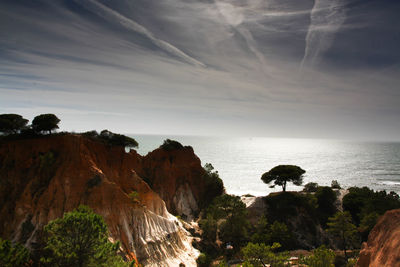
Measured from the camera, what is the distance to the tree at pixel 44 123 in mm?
37469

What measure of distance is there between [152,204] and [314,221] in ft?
140

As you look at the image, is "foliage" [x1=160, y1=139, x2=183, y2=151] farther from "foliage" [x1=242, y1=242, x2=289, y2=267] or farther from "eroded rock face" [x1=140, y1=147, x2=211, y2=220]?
"foliage" [x1=242, y1=242, x2=289, y2=267]

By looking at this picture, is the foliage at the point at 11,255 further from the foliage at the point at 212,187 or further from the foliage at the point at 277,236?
the foliage at the point at 212,187

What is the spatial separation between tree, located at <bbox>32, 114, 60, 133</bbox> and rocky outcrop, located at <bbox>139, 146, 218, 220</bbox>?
3436cm

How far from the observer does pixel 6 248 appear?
1980cm

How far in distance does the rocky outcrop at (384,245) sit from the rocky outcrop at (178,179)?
159 feet

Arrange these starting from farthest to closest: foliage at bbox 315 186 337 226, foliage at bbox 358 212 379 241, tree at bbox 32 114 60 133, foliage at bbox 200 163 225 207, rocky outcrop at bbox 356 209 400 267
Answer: foliage at bbox 200 163 225 207 < foliage at bbox 315 186 337 226 < foliage at bbox 358 212 379 241 < tree at bbox 32 114 60 133 < rocky outcrop at bbox 356 209 400 267

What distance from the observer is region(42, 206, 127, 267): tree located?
20828 millimetres

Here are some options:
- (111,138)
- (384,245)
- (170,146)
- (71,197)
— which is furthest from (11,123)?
(384,245)

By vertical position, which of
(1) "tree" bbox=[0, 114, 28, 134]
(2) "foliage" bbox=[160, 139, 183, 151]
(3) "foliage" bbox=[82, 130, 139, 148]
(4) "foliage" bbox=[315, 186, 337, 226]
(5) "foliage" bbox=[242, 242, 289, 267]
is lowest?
(4) "foliage" bbox=[315, 186, 337, 226]

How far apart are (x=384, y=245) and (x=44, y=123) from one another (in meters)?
47.7

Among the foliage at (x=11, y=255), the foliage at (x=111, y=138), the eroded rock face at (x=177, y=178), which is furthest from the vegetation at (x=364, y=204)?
the foliage at (x=11, y=255)

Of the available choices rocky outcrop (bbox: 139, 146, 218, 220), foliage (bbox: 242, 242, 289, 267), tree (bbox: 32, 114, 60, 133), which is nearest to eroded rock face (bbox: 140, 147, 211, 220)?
rocky outcrop (bbox: 139, 146, 218, 220)

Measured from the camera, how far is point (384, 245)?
17469 millimetres
